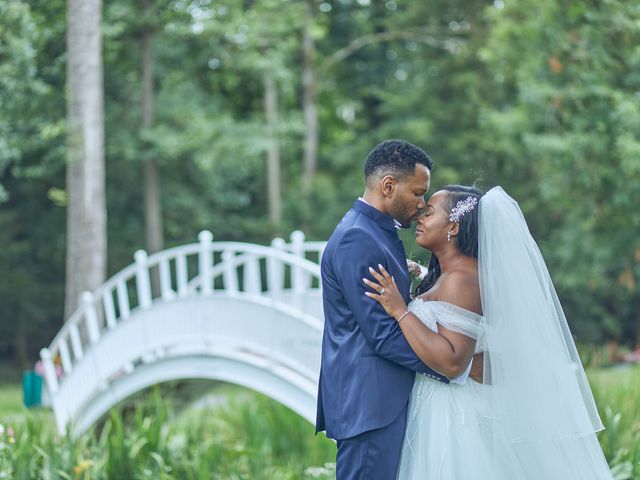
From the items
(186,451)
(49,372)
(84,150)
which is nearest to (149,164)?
(84,150)

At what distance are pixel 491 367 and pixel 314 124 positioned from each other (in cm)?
2171

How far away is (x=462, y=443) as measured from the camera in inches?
166

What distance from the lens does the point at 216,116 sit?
22406 millimetres

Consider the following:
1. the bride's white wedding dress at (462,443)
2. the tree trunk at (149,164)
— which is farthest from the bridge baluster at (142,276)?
the tree trunk at (149,164)

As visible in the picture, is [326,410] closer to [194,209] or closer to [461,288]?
[461,288]

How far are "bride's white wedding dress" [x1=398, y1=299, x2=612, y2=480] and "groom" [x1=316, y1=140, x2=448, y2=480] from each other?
0.28ft

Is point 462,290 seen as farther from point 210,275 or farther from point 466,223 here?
point 210,275

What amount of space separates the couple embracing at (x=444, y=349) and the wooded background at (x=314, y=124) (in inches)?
464

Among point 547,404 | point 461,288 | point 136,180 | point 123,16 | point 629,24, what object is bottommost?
point 547,404

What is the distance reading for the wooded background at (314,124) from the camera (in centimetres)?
1798

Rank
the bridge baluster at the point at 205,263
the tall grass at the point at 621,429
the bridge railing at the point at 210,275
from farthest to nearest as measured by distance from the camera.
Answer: the bridge baluster at the point at 205,263
the bridge railing at the point at 210,275
the tall grass at the point at 621,429

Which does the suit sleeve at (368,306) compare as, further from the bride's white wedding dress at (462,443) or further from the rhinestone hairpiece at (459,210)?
the rhinestone hairpiece at (459,210)

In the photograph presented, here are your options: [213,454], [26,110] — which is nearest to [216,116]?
[26,110]

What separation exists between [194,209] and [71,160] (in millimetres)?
10289
